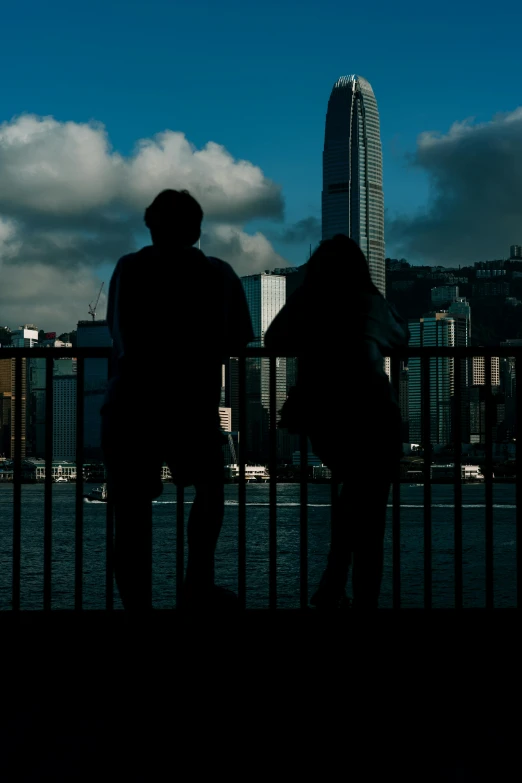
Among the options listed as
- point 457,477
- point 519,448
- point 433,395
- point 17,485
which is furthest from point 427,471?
point 17,485

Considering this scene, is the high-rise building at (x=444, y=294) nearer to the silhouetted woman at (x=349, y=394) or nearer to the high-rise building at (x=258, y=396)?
the high-rise building at (x=258, y=396)

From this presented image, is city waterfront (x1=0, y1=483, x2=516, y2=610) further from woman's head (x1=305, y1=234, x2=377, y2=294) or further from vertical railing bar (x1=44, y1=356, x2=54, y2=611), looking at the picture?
woman's head (x1=305, y1=234, x2=377, y2=294)

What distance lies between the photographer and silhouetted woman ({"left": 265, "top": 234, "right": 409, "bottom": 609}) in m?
2.70

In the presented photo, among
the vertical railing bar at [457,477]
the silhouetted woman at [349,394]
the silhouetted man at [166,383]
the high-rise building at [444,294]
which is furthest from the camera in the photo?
the high-rise building at [444,294]

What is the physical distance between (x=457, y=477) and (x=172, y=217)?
1544 mm

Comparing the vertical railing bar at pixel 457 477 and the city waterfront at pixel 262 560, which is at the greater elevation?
the vertical railing bar at pixel 457 477

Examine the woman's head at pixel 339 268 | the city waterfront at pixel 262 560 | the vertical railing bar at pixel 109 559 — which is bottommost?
the city waterfront at pixel 262 560

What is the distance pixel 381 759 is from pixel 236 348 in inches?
52.9

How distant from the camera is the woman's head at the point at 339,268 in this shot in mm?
2752

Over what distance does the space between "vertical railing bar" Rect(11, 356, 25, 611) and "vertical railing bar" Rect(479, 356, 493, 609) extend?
5.68 feet

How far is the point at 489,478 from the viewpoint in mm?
3322

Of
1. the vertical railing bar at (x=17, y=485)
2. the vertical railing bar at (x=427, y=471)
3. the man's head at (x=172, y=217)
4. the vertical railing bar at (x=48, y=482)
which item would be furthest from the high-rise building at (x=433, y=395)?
the vertical railing bar at (x=17, y=485)

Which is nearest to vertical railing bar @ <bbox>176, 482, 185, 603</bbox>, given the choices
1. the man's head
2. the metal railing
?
the metal railing

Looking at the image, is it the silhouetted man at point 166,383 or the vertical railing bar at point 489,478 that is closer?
the silhouetted man at point 166,383
